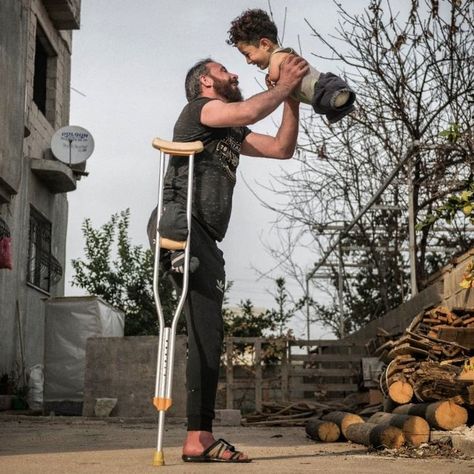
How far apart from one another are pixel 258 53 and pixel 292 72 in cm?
30

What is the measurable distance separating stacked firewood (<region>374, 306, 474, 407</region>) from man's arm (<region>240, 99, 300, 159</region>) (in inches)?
86.0

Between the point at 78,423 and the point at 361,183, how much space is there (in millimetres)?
7511

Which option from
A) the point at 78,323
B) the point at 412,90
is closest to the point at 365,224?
the point at 412,90

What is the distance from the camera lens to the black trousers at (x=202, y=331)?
4.27 m

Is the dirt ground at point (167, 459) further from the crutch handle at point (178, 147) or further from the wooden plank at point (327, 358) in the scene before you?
the wooden plank at point (327, 358)

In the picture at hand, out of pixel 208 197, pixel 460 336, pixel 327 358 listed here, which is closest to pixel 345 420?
pixel 460 336

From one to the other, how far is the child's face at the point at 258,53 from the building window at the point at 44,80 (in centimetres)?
1403

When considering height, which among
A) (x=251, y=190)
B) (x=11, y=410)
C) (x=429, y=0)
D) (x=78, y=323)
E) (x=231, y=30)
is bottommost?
(x=11, y=410)

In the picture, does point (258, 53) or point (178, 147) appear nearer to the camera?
point (178, 147)

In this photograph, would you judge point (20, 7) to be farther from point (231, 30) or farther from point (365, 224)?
point (231, 30)

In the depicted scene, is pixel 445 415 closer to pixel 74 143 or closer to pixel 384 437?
pixel 384 437

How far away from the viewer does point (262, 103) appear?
419cm

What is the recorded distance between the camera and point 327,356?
51.4 ft

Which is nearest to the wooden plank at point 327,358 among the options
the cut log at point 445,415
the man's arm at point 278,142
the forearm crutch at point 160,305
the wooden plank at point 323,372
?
the wooden plank at point 323,372
